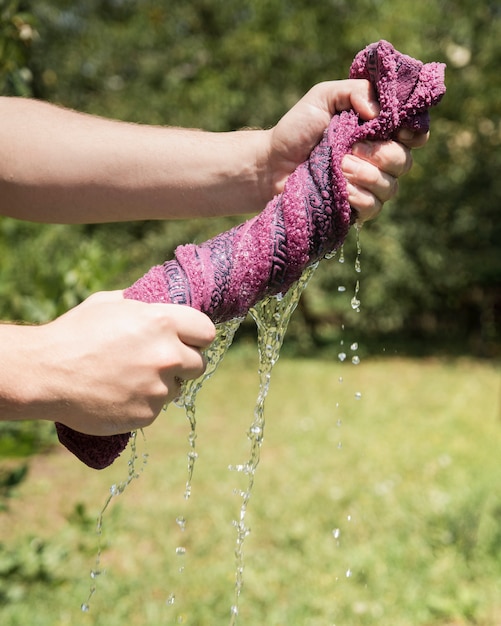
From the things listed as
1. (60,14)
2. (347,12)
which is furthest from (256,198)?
(60,14)

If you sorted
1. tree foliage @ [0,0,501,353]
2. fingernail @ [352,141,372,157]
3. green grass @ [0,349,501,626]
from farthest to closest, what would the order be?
tree foliage @ [0,0,501,353] → green grass @ [0,349,501,626] → fingernail @ [352,141,372,157]

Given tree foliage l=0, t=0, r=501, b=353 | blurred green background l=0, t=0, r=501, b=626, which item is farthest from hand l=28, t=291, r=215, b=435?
tree foliage l=0, t=0, r=501, b=353

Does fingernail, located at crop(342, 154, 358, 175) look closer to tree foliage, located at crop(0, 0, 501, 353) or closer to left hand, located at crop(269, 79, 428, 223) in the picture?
left hand, located at crop(269, 79, 428, 223)

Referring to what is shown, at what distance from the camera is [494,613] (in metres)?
3.62

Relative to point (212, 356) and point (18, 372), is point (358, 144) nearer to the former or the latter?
point (212, 356)

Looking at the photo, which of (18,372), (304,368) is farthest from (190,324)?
(304,368)

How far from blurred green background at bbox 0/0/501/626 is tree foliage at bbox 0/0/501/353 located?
0.03 meters

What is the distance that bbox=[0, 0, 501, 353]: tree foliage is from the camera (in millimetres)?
10484

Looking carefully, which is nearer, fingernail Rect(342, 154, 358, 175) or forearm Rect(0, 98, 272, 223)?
fingernail Rect(342, 154, 358, 175)

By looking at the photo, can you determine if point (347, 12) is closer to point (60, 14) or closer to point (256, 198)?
point (60, 14)

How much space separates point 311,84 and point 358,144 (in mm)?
9701

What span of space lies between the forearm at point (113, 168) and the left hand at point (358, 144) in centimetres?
11

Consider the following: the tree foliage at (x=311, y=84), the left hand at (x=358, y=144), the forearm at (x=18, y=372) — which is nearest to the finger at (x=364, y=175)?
the left hand at (x=358, y=144)

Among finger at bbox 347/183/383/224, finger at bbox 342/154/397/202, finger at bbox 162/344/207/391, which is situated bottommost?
finger at bbox 162/344/207/391
